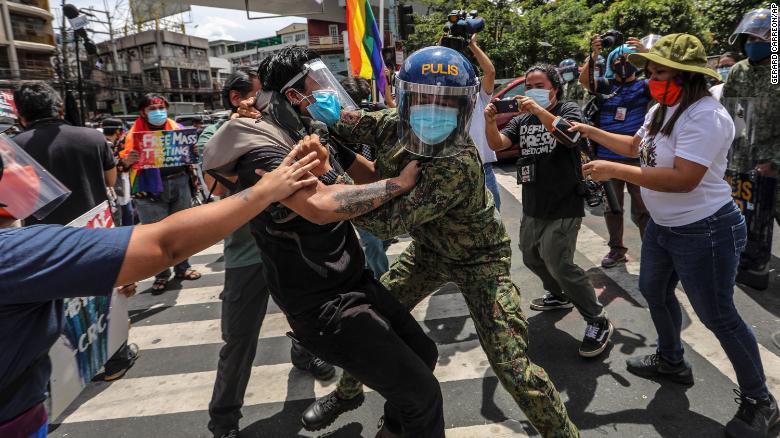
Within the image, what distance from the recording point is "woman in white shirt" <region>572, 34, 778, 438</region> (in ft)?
7.48

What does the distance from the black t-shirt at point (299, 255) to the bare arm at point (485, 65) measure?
7.69ft

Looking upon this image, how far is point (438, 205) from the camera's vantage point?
6.38ft

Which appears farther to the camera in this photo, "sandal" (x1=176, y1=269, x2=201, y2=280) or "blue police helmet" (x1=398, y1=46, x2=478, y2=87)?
"sandal" (x1=176, y1=269, x2=201, y2=280)

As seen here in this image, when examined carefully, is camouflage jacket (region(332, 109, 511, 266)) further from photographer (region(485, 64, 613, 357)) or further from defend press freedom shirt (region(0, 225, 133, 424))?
photographer (region(485, 64, 613, 357))

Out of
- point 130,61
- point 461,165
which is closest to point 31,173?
point 461,165

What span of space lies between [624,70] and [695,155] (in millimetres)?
3122

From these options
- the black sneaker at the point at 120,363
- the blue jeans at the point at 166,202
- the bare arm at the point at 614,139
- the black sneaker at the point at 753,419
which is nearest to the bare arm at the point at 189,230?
the bare arm at the point at 614,139

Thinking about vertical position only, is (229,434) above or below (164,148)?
below

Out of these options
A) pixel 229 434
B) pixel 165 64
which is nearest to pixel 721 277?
pixel 229 434

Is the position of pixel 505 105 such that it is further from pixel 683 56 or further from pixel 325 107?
pixel 325 107

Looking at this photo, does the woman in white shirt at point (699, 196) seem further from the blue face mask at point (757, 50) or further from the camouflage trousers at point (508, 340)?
the blue face mask at point (757, 50)

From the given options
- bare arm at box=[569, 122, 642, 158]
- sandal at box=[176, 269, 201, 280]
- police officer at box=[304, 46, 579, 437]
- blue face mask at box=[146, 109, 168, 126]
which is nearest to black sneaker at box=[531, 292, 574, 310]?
bare arm at box=[569, 122, 642, 158]

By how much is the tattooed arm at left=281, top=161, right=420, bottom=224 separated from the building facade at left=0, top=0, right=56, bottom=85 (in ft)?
140

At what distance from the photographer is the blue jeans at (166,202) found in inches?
200
